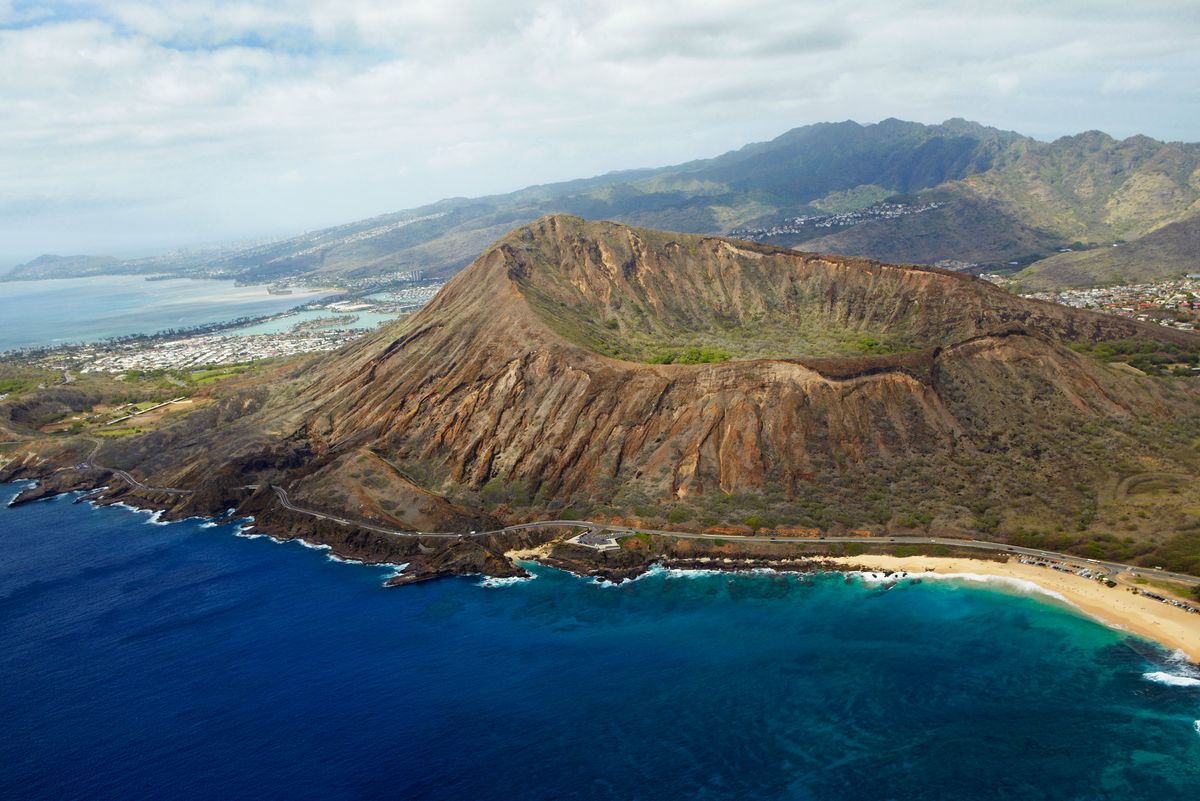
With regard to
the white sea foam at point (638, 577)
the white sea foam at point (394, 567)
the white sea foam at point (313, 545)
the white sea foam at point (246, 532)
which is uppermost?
the white sea foam at point (246, 532)

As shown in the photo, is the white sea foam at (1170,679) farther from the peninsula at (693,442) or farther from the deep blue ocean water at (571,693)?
the peninsula at (693,442)

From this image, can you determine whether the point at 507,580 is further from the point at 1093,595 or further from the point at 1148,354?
the point at 1148,354

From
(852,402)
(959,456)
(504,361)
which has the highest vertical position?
(504,361)

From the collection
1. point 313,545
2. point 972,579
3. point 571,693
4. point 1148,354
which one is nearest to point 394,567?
point 313,545

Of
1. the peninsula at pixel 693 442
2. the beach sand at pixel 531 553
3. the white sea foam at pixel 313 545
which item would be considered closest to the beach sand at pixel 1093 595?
the peninsula at pixel 693 442

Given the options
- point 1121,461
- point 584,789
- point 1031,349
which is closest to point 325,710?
point 584,789

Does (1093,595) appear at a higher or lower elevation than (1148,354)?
lower

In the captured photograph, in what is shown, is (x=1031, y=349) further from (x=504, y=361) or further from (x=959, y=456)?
(x=504, y=361)
